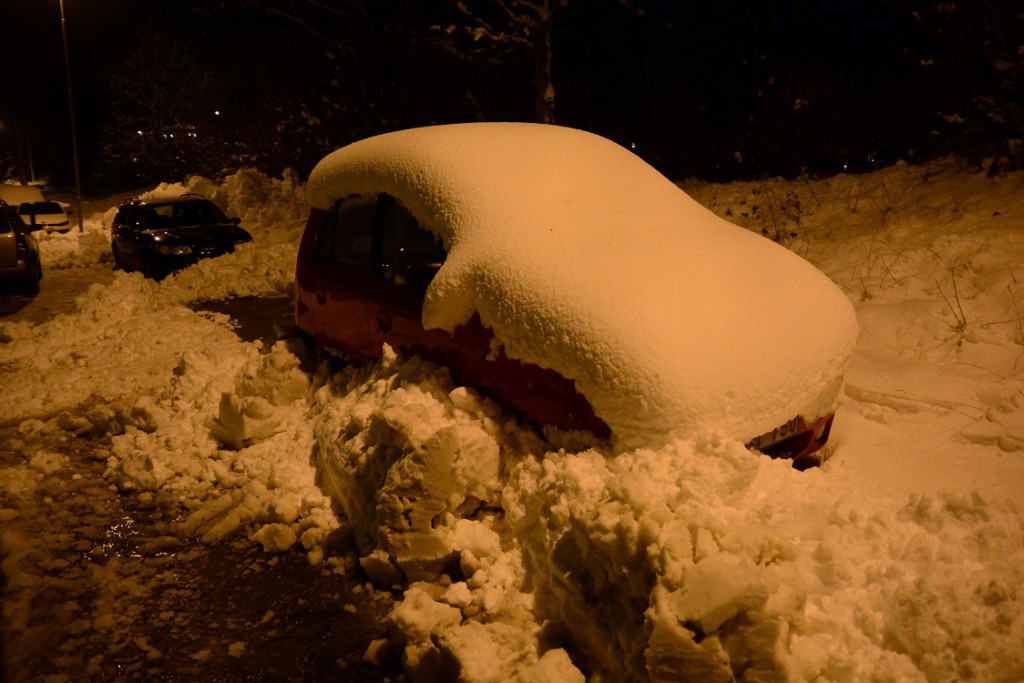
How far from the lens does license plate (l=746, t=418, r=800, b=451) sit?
129 inches

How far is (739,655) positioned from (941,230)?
609 centimetres

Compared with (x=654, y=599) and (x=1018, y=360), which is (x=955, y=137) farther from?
(x=654, y=599)

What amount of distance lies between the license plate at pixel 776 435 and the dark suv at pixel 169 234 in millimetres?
9984

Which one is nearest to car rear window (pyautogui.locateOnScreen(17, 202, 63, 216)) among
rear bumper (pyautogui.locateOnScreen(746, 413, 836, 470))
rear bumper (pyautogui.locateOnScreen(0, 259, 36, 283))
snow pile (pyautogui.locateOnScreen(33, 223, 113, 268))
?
snow pile (pyautogui.locateOnScreen(33, 223, 113, 268))

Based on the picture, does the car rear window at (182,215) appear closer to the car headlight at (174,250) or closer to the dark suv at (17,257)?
the car headlight at (174,250)

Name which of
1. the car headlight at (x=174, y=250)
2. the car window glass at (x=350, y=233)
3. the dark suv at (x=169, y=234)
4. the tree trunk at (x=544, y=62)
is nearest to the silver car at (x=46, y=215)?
the dark suv at (x=169, y=234)

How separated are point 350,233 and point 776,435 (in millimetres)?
3094

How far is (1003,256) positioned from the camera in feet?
19.1

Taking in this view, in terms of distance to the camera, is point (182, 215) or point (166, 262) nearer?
point (166, 262)

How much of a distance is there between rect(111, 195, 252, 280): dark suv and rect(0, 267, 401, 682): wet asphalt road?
23.0 feet

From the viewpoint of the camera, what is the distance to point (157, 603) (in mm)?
3424

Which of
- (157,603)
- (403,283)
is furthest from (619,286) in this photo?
(157,603)

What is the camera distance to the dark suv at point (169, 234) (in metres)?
10.8

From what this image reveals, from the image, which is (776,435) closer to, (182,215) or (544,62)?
(544,62)
